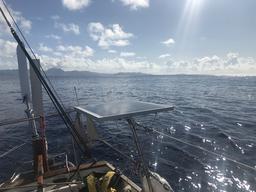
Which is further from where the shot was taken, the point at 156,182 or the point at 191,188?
the point at 191,188

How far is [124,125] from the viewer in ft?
89.0

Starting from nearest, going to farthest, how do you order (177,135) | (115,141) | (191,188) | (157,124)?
1. (191,188)
2. (115,141)
3. (177,135)
4. (157,124)

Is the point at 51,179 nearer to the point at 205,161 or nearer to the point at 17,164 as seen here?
the point at 17,164

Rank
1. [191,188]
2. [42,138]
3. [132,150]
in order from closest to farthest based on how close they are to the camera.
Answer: [42,138], [191,188], [132,150]

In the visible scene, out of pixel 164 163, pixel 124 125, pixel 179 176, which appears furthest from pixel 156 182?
pixel 124 125

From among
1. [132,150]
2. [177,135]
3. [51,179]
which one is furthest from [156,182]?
[177,135]

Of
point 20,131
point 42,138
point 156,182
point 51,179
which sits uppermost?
point 42,138

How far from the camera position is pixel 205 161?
652 inches

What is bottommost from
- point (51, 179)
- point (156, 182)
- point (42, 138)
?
point (51, 179)

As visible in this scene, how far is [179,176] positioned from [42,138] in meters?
9.00

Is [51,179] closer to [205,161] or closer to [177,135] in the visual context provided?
[205,161]

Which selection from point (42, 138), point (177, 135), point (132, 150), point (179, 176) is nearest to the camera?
point (42, 138)

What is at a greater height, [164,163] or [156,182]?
[156,182]

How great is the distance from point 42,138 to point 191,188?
8719mm
